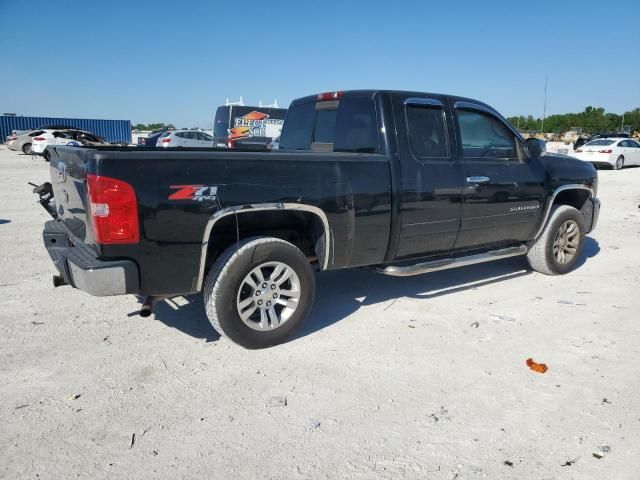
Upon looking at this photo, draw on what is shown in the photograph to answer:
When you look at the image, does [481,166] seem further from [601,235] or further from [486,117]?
[601,235]

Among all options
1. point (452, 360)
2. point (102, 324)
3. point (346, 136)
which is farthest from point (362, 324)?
point (102, 324)

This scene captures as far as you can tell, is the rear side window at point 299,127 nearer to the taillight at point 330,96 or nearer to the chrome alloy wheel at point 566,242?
the taillight at point 330,96

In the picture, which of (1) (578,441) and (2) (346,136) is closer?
(1) (578,441)

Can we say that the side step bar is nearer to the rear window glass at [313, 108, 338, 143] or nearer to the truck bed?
the truck bed

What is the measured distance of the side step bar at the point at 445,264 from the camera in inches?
170

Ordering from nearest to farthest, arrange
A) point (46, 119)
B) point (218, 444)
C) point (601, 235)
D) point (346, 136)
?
point (218, 444) → point (346, 136) → point (601, 235) → point (46, 119)

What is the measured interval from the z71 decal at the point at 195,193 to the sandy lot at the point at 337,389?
3.89 feet

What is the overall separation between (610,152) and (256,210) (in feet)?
71.8

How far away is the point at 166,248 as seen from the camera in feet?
10.8

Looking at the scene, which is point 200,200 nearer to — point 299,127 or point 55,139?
point 299,127

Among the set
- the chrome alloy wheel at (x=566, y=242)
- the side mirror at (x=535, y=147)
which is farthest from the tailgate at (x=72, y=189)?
the chrome alloy wheel at (x=566, y=242)

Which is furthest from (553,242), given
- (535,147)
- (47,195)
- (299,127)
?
(47,195)

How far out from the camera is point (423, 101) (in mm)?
4559

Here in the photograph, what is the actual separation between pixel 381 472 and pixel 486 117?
3768mm
